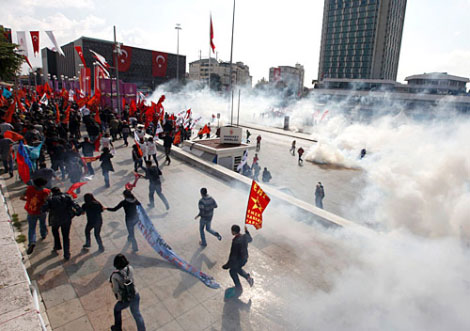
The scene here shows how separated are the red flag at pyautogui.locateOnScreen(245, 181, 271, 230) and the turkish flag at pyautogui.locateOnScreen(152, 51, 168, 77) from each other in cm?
8621

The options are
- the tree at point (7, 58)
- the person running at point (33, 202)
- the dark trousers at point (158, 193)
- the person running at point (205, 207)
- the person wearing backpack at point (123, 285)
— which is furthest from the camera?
the tree at point (7, 58)

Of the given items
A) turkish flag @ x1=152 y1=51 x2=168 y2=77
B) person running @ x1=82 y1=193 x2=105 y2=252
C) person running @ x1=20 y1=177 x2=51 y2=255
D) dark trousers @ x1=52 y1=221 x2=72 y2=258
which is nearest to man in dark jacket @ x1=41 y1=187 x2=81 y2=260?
dark trousers @ x1=52 y1=221 x2=72 y2=258

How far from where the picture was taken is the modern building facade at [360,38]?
9331cm

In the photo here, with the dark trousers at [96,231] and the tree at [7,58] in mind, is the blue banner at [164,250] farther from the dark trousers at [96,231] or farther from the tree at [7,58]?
the tree at [7,58]

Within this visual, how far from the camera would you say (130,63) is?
A: 80875 millimetres

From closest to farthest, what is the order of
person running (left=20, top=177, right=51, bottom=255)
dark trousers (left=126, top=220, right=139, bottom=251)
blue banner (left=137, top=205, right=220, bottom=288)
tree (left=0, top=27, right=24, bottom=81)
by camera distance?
blue banner (left=137, top=205, right=220, bottom=288)
person running (left=20, top=177, right=51, bottom=255)
dark trousers (left=126, top=220, right=139, bottom=251)
tree (left=0, top=27, right=24, bottom=81)

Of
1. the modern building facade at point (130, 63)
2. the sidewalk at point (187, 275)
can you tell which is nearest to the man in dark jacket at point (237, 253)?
the sidewalk at point (187, 275)

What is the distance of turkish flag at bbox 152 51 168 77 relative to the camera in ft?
278

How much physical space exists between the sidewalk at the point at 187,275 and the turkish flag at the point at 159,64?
82514 mm

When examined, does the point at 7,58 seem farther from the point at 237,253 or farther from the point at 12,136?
the point at 237,253

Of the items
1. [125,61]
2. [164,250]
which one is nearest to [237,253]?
[164,250]

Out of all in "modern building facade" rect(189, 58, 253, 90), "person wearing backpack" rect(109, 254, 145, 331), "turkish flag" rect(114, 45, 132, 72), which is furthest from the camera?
"modern building facade" rect(189, 58, 253, 90)

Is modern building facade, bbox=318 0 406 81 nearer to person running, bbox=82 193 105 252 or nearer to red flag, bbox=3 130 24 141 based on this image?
red flag, bbox=3 130 24 141

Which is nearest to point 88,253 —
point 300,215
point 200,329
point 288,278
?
point 200,329
